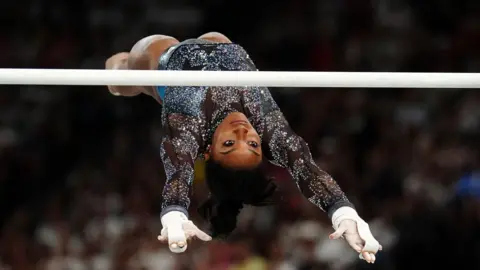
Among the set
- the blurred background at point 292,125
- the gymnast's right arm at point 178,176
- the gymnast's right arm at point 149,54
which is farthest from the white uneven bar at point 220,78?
the blurred background at point 292,125

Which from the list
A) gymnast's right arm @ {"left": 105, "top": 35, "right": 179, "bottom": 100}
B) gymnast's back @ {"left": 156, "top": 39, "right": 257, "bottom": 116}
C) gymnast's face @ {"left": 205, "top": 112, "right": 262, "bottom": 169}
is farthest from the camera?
gymnast's right arm @ {"left": 105, "top": 35, "right": 179, "bottom": 100}

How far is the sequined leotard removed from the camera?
2424 millimetres

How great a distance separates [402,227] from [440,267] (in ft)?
0.86

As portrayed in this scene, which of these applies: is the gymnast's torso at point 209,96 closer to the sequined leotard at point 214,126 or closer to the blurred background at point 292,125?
the sequined leotard at point 214,126

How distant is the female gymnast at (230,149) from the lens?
2377 millimetres

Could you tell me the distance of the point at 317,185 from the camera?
247cm

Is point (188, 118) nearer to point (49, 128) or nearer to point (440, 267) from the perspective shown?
point (440, 267)

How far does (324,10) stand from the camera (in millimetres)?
4559

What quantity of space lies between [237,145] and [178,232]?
49cm

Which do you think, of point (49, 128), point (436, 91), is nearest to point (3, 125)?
point (49, 128)

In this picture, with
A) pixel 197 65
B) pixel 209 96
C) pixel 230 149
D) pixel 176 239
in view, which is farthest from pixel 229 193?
pixel 176 239

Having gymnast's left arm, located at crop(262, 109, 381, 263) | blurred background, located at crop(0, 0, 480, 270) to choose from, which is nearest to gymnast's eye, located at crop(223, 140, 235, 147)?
gymnast's left arm, located at crop(262, 109, 381, 263)

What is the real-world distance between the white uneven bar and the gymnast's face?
1.24 ft

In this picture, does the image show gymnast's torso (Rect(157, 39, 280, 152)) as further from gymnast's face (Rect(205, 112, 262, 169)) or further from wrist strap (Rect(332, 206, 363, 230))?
wrist strap (Rect(332, 206, 363, 230))
